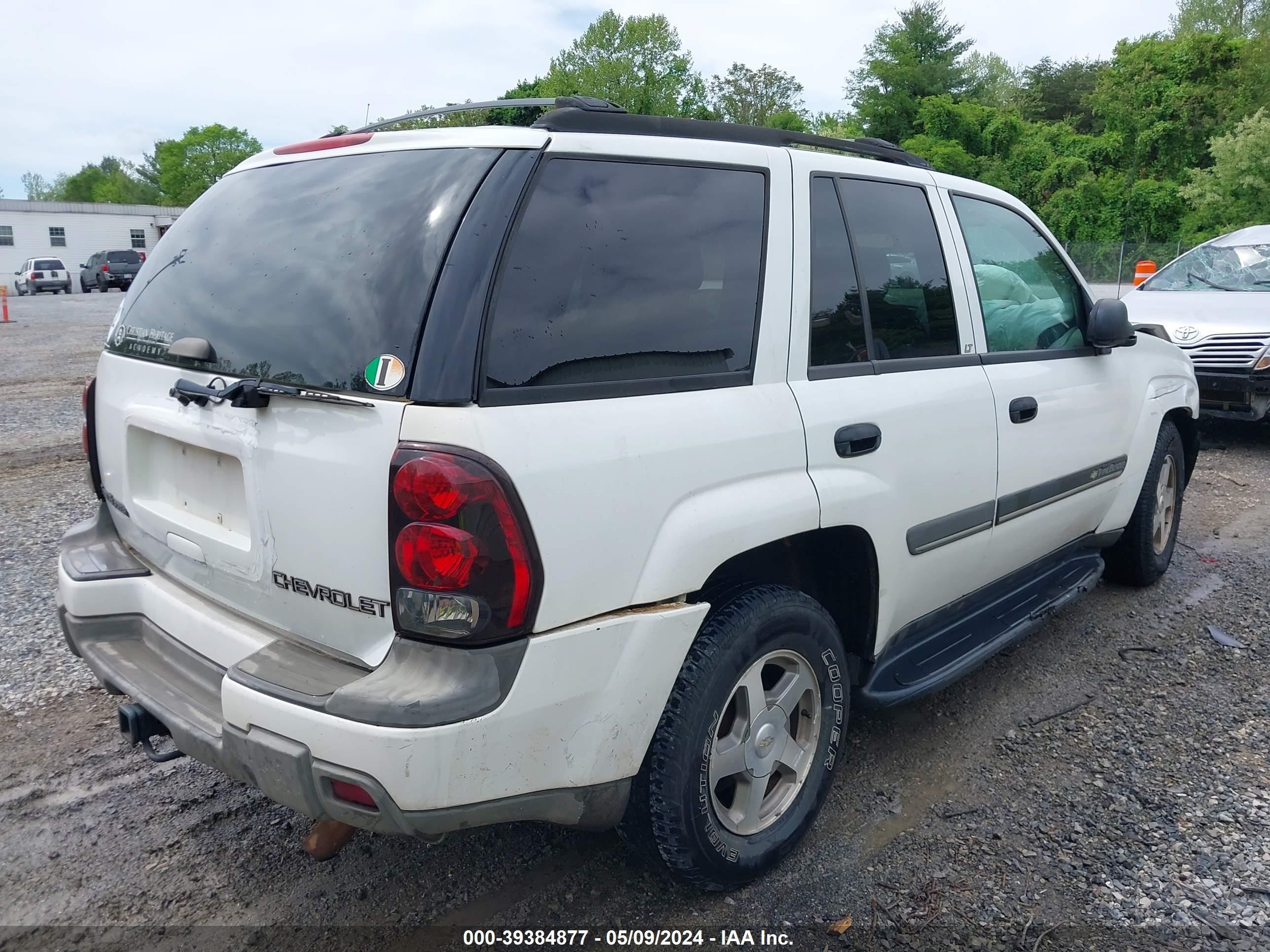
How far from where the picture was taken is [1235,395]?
7.77 metres

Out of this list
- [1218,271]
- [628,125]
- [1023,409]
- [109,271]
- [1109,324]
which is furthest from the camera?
[109,271]

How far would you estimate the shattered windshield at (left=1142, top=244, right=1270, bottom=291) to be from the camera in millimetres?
8656

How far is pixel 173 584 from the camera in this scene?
8.55 feet

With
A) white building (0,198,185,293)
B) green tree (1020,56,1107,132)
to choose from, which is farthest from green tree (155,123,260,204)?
green tree (1020,56,1107,132)

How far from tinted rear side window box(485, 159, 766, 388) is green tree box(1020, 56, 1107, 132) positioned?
61482mm

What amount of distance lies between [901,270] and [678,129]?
0.97 metres

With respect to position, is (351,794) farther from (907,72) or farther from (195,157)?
(195,157)

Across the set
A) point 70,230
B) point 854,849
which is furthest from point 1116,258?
point 70,230

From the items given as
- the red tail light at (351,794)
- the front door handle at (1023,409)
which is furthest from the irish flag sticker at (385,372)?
the front door handle at (1023,409)

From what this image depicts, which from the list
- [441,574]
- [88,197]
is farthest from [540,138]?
[88,197]

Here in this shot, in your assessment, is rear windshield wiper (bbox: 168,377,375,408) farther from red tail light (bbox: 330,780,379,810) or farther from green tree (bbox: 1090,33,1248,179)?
green tree (bbox: 1090,33,1248,179)

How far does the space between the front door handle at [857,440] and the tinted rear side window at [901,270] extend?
0.31m

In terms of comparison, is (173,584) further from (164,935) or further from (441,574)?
(441,574)

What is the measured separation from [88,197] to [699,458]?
117528 mm
